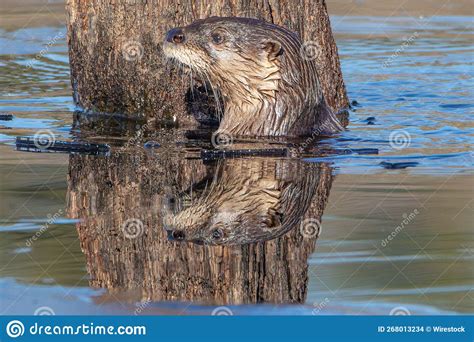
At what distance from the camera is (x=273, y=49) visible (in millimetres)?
7586

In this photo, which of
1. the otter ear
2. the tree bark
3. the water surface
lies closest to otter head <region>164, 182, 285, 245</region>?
the water surface

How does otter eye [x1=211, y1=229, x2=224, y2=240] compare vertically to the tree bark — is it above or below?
below

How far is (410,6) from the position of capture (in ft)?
51.1

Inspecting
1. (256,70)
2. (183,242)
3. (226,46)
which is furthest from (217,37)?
(183,242)

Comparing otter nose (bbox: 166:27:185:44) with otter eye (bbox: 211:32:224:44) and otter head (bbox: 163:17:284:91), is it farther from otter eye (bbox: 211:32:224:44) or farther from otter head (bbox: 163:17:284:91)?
otter eye (bbox: 211:32:224:44)

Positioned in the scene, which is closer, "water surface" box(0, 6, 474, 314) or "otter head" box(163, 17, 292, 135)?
"water surface" box(0, 6, 474, 314)

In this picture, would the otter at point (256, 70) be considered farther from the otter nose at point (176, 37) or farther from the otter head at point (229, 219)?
the otter head at point (229, 219)

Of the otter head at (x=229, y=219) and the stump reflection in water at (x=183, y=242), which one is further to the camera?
the otter head at (x=229, y=219)

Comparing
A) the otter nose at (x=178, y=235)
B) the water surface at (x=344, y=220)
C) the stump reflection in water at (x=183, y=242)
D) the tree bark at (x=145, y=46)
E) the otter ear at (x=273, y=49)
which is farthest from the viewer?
the tree bark at (x=145, y=46)

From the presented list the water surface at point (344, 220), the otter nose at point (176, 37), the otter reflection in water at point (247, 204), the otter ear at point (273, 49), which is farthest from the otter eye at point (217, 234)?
the otter nose at point (176, 37)

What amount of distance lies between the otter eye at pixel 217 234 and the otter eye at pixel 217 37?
300 centimetres

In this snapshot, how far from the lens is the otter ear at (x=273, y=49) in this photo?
757 cm

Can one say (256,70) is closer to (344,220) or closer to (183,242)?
Answer: (344,220)

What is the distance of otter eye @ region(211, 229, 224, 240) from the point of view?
16.2ft
